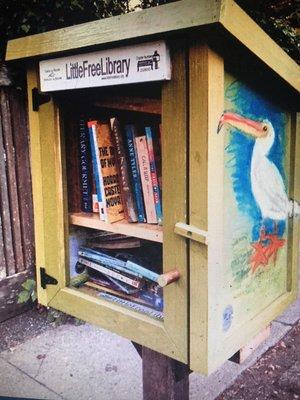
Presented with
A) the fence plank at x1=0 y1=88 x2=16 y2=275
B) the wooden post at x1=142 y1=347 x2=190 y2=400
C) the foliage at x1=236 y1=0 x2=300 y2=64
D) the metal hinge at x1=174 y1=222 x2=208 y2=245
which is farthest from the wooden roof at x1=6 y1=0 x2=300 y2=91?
the foliage at x1=236 y1=0 x2=300 y2=64

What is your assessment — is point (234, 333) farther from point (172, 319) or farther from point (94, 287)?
point (94, 287)

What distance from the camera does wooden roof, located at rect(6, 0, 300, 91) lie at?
823 millimetres

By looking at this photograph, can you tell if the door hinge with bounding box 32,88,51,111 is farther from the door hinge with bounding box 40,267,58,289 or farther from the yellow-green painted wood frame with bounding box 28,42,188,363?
the door hinge with bounding box 40,267,58,289

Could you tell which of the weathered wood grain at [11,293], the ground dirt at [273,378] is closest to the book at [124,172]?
the ground dirt at [273,378]

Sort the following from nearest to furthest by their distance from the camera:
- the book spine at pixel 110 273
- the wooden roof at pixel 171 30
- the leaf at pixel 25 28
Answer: the wooden roof at pixel 171 30, the book spine at pixel 110 273, the leaf at pixel 25 28

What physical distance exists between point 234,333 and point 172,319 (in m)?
0.19

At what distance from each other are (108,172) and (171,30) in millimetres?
519

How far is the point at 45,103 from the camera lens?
50.0 inches

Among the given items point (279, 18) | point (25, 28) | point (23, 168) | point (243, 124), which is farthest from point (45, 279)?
point (279, 18)

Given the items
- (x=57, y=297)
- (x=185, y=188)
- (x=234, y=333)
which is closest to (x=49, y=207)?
(x=57, y=297)

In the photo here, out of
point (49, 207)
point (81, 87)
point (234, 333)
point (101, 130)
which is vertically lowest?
point (234, 333)

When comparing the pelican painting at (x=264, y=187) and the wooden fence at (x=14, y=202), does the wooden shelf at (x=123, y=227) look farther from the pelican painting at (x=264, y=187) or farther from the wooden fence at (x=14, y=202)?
the wooden fence at (x=14, y=202)

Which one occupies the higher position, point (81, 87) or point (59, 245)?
point (81, 87)

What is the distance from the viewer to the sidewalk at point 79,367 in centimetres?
268
